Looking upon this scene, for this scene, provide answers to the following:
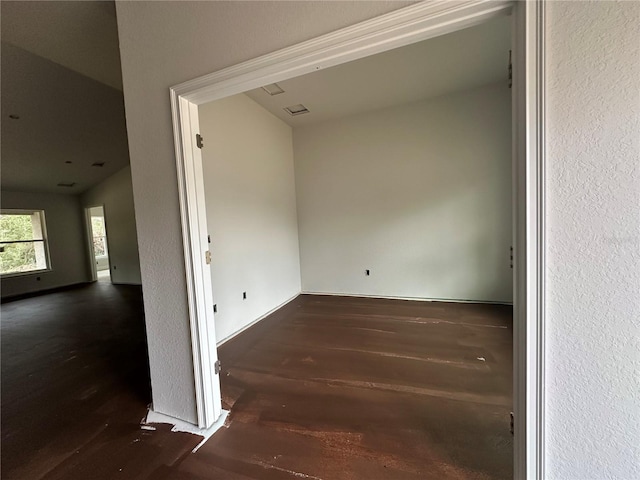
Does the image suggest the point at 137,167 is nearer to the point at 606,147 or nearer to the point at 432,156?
the point at 606,147

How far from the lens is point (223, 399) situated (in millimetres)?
1875

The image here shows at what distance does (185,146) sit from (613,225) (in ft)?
6.12

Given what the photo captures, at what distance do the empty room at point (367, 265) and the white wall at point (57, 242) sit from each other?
6832 mm

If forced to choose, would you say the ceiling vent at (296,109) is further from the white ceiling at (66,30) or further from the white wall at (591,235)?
the white wall at (591,235)

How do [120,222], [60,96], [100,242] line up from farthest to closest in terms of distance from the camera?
[100,242], [120,222], [60,96]

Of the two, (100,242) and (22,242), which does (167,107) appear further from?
(100,242)

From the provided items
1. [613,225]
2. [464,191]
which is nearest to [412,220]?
[464,191]

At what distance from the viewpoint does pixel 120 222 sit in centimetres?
681

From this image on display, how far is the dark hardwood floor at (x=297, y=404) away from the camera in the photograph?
134 cm

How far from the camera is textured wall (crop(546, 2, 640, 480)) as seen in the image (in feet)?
2.57

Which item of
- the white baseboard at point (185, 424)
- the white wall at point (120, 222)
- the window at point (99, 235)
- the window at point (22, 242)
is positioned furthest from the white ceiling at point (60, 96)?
the white baseboard at point (185, 424)

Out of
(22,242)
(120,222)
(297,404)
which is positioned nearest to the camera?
(297,404)

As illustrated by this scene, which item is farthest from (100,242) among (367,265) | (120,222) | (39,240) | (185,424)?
(185,424)

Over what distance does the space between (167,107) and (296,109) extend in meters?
2.60
